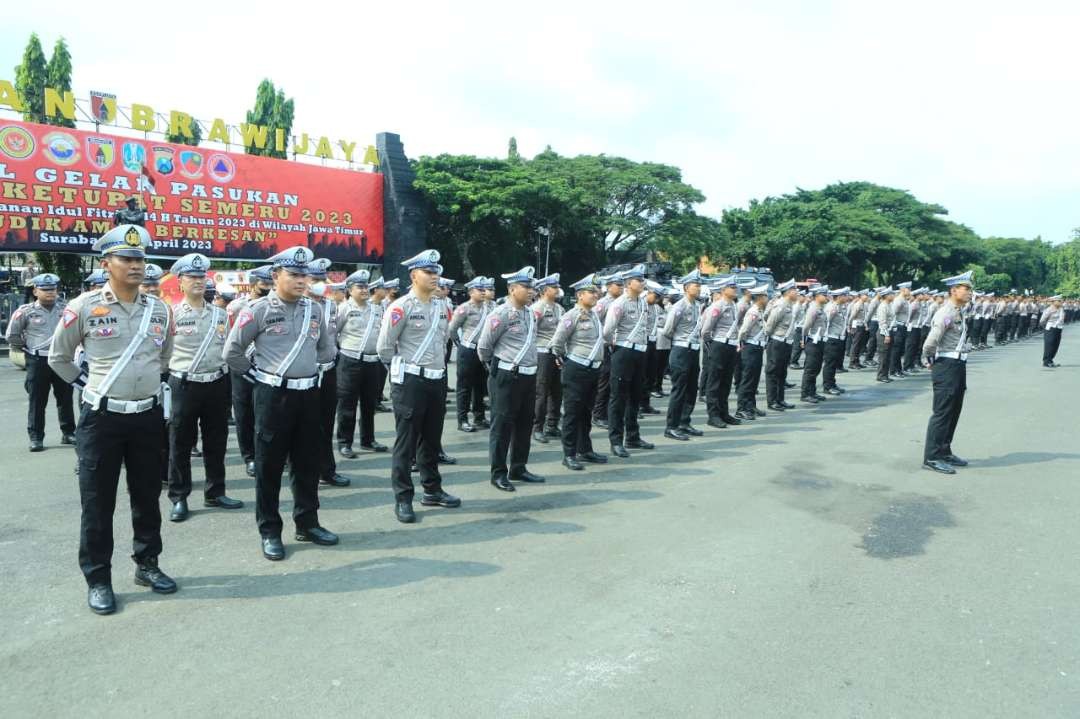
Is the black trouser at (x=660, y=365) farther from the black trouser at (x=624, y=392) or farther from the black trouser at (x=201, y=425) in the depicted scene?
the black trouser at (x=201, y=425)

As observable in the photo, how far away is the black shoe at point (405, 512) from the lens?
220 inches

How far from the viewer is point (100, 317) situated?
4.16 m

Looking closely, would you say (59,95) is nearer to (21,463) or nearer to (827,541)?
(21,463)

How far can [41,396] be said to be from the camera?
7.99 m

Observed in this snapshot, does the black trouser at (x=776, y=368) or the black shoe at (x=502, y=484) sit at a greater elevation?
the black trouser at (x=776, y=368)

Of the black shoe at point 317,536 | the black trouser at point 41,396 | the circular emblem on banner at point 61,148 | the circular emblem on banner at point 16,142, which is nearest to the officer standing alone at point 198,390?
the black shoe at point 317,536

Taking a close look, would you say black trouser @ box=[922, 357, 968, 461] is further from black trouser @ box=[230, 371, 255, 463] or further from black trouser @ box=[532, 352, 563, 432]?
black trouser @ box=[230, 371, 255, 463]

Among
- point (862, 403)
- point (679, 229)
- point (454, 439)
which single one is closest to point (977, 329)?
point (679, 229)

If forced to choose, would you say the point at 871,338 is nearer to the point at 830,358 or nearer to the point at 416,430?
the point at 830,358

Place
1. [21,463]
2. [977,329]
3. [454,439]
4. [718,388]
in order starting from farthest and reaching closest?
[977,329] < [718,388] < [454,439] < [21,463]

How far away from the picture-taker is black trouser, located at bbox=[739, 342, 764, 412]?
420 inches

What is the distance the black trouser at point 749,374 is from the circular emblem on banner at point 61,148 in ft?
61.9

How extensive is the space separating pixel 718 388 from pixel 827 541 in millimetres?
4886

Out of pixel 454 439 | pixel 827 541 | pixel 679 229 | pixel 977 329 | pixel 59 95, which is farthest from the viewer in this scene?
pixel 679 229
